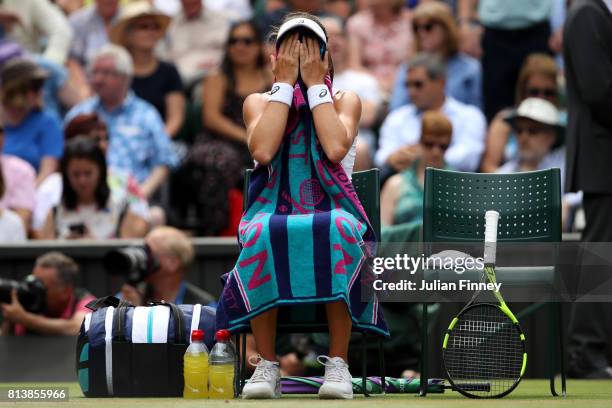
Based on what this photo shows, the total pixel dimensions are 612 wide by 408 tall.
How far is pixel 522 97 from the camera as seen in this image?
432 inches

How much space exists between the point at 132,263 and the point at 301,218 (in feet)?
8.46

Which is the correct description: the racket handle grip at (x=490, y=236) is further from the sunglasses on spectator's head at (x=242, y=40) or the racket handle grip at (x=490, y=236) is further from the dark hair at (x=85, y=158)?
the sunglasses on spectator's head at (x=242, y=40)

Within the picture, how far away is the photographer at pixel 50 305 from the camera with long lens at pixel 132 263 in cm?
41

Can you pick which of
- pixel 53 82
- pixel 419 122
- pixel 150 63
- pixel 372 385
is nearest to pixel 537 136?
pixel 419 122

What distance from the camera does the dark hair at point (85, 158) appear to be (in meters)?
10.0

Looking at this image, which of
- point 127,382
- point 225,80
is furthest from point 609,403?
point 225,80

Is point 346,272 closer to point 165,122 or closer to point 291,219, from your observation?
point 291,219

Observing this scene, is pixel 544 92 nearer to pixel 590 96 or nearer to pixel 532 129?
pixel 532 129

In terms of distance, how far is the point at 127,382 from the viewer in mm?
6746

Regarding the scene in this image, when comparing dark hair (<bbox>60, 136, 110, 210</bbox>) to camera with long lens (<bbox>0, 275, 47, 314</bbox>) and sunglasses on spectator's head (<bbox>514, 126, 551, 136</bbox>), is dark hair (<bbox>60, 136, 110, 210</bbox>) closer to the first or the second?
camera with long lens (<bbox>0, 275, 47, 314</bbox>)

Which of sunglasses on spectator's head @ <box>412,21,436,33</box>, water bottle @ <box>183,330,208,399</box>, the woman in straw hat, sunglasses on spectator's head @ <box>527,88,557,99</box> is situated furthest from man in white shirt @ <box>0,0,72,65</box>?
water bottle @ <box>183,330,208,399</box>

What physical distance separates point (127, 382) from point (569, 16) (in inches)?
136

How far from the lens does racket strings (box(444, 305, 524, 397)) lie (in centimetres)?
611

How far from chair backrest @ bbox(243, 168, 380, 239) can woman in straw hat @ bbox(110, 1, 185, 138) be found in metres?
5.40
